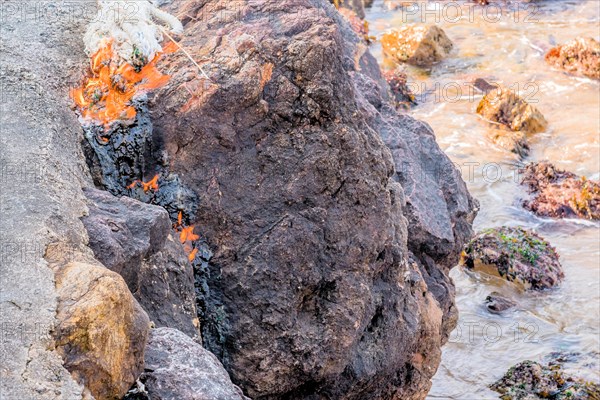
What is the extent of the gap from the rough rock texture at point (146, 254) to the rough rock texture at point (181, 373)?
0.51 metres

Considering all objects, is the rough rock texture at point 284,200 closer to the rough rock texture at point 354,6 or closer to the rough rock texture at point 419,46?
the rough rock texture at point 419,46

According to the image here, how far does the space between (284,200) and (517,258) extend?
5.80 metres

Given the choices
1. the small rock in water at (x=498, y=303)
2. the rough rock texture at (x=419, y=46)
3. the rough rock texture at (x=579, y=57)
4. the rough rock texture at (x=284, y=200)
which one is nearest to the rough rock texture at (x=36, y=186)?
the rough rock texture at (x=284, y=200)

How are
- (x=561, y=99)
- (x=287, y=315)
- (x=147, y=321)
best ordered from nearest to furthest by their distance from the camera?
1. (x=147, y=321)
2. (x=287, y=315)
3. (x=561, y=99)

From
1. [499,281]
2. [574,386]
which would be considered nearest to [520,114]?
[499,281]

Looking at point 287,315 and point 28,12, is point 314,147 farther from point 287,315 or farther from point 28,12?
point 28,12

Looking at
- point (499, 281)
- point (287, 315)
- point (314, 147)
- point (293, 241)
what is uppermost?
point (314, 147)

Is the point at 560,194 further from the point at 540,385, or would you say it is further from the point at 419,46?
the point at 419,46

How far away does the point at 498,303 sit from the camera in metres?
8.93

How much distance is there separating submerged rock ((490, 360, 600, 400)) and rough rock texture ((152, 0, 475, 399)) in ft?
9.95

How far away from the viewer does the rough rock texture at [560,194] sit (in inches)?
426

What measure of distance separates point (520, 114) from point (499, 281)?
4146 millimetres

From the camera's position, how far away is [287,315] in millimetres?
4609

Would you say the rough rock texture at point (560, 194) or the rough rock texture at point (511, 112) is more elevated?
the rough rock texture at point (511, 112)
